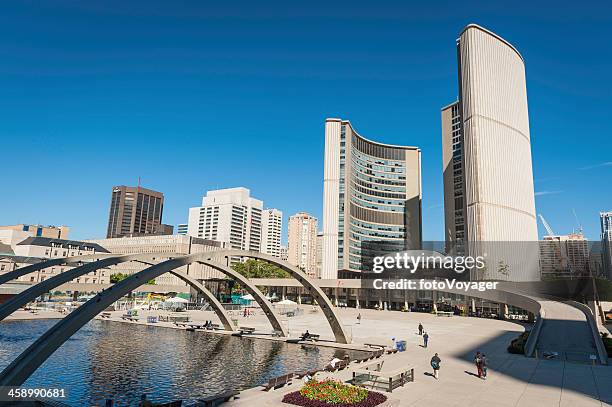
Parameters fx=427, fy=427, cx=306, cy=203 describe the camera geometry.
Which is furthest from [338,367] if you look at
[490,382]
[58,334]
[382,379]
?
[58,334]

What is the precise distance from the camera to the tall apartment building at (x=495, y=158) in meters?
119

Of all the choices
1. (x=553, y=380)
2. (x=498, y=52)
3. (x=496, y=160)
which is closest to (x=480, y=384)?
(x=553, y=380)

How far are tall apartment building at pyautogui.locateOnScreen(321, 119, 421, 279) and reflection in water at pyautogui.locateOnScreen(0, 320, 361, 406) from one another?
95.9 meters

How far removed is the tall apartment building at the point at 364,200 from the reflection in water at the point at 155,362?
95918 millimetres

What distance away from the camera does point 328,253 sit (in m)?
136

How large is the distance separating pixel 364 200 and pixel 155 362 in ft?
436

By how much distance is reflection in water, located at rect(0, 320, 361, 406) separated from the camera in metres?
21.7

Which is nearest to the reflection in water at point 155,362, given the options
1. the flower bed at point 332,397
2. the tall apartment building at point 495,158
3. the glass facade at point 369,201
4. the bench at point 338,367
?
the bench at point 338,367

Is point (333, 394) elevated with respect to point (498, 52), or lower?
lower

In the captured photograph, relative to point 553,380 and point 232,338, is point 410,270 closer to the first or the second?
point 232,338

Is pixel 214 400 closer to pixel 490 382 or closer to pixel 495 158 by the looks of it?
pixel 490 382

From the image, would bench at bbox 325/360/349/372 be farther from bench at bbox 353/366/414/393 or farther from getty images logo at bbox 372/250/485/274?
getty images logo at bbox 372/250/485/274

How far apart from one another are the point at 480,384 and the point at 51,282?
22514 mm

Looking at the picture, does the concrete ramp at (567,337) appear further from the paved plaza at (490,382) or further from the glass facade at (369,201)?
the glass facade at (369,201)
